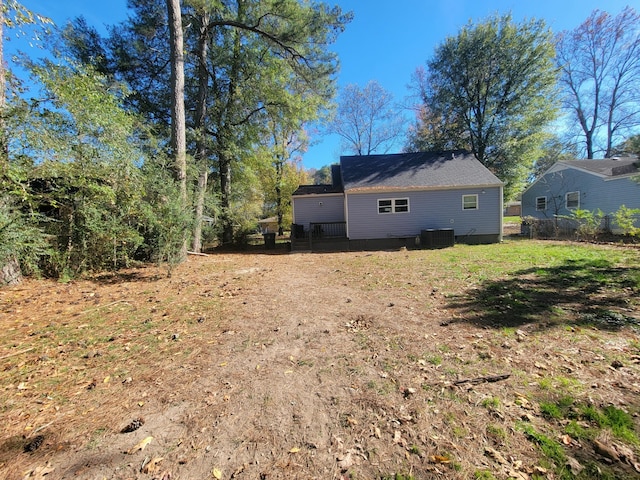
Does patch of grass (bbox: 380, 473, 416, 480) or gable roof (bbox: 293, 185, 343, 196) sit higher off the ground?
gable roof (bbox: 293, 185, 343, 196)

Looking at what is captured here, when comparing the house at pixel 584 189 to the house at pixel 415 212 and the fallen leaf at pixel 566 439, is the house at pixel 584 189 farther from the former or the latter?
the fallen leaf at pixel 566 439

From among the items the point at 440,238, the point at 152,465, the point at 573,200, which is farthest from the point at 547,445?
the point at 573,200

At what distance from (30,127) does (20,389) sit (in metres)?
5.13

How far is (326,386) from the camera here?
256 cm

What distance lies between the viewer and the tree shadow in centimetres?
379

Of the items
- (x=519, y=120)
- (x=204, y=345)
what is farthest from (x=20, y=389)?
Result: (x=519, y=120)

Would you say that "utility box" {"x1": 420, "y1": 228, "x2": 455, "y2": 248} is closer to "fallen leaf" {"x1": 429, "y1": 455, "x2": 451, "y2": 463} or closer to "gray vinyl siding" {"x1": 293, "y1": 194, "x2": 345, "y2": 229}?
"gray vinyl siding" {"x1": 293, "y1": 194, "x2": 345, "y2": 229}

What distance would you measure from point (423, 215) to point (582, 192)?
12250 mm

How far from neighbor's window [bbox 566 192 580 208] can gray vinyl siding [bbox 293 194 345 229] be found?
15.5 m

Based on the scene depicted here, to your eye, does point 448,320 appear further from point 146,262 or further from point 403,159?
point 403,159

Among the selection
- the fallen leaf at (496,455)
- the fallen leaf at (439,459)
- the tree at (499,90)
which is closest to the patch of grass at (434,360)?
the fallen leaf at (496,455)

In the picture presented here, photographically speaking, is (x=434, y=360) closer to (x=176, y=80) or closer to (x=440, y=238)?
(x=440, y=238)

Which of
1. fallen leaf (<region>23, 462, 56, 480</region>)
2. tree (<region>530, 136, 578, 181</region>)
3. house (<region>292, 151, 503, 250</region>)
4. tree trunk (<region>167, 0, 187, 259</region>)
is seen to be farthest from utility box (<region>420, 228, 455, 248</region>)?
tree (<region>530, 136, 578, 181</region>)

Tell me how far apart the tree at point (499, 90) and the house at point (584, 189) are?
2.39 m
